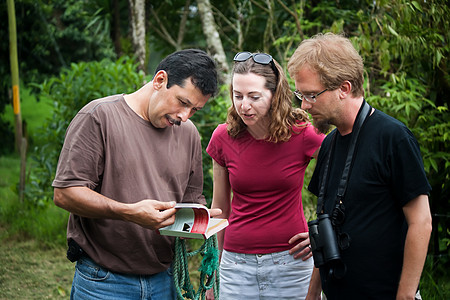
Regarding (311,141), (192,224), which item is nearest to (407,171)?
(311,141)

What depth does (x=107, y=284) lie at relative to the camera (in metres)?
2.29

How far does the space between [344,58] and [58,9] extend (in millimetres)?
15098

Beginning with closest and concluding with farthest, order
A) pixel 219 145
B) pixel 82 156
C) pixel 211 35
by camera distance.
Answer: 1. pixel 82 156
2. pixel 219 145
3. pixel 211 35

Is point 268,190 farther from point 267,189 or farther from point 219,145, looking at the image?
point 219,145

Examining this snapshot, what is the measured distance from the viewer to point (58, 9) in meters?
15.7

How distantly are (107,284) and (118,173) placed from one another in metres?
0.50

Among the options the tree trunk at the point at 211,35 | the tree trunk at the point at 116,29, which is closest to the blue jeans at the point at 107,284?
the tree trunk at the point at 211,35

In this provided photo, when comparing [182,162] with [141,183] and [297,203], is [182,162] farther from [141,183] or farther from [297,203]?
[297,203]

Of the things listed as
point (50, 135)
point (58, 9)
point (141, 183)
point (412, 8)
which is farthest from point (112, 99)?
point (58, 9)

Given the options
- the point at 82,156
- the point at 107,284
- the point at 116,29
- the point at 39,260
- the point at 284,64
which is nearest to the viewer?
the point at 82,156

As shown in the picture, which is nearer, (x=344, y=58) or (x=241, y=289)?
(x=344, y=58)

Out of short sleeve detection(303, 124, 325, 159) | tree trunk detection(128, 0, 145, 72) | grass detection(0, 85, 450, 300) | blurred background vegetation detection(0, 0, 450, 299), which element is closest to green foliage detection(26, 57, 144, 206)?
A: blurred background vegetation detection(0, 0, 450, 299)

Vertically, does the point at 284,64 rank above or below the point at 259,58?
below

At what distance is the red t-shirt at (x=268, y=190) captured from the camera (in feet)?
8.96
